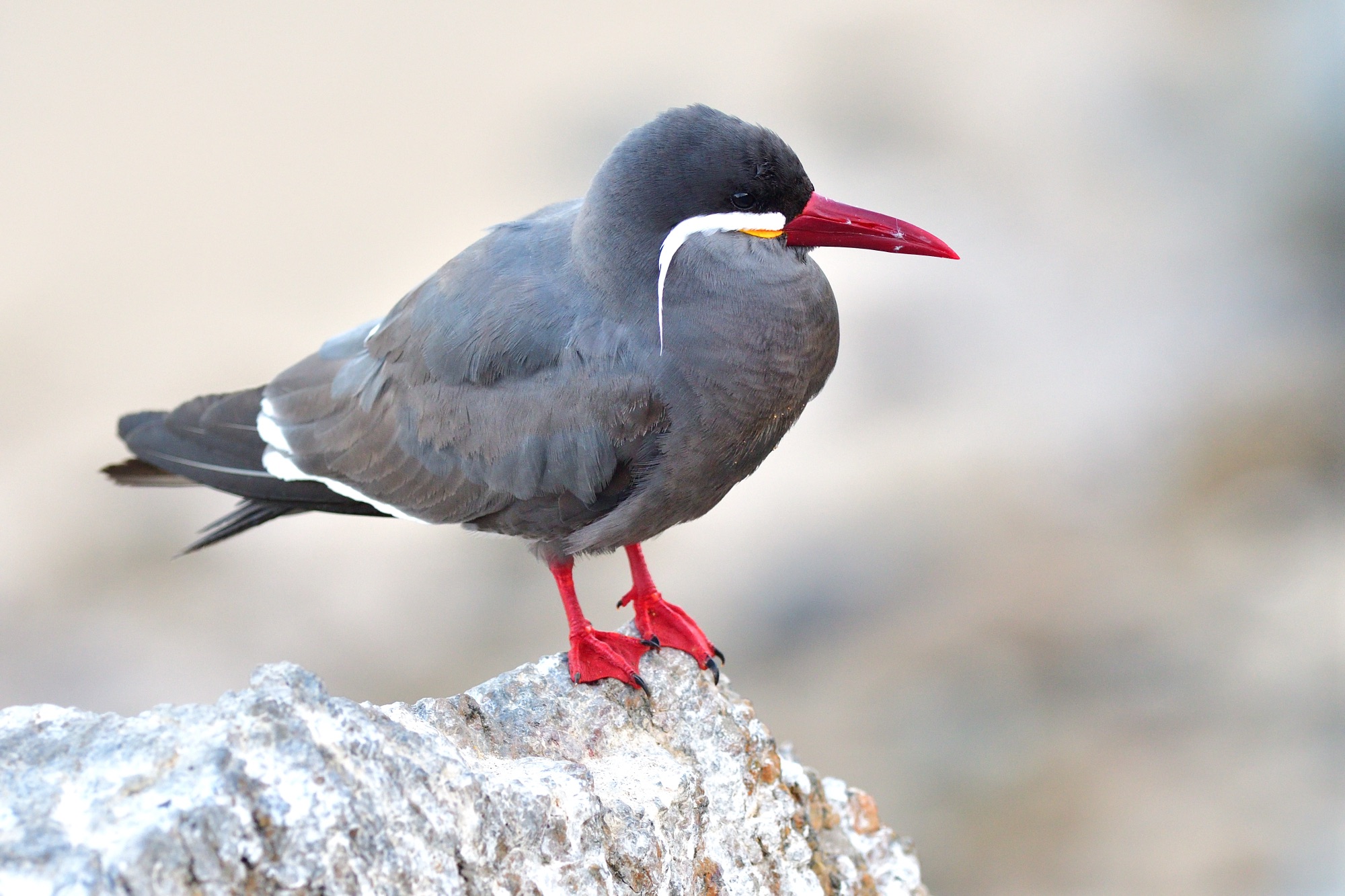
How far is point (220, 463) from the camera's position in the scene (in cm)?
495

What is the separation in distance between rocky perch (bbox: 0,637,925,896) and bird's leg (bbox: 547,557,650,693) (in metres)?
0.27

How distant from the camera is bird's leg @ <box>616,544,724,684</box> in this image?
4.34 meters

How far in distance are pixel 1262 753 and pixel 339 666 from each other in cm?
604

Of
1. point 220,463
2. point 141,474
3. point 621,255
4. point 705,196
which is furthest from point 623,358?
point 141,474

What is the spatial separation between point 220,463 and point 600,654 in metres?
1.88

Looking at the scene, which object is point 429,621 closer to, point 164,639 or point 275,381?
point 164,639

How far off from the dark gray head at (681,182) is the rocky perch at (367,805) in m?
1.44

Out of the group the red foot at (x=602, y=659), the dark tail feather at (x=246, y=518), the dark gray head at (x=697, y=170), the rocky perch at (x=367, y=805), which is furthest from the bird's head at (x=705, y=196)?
the dark tail feather at (x=246, y=518)

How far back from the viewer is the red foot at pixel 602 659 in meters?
4.01

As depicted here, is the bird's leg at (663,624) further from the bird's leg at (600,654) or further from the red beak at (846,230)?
the red beak at (846,230)

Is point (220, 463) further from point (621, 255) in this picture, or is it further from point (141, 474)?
point (621, 255)

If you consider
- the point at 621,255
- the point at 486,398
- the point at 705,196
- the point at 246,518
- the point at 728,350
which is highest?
the point at 705,196

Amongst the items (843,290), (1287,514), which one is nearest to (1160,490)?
(1287,514)

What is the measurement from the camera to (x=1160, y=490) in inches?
349
